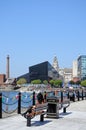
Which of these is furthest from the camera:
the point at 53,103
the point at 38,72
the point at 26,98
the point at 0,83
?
the point at 38,72

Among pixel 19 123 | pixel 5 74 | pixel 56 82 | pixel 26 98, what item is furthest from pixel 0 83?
pixel 19 123

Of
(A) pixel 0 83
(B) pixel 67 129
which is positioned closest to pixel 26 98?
(B) pixel 67 129

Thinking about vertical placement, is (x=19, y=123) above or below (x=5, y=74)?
below

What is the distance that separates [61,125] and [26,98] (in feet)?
36.9

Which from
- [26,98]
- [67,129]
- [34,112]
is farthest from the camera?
[26,98]

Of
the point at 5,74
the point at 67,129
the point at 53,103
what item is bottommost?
the point at 67,129

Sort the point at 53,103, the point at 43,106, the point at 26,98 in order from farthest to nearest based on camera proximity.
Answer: the point at 26,98 < the point at 53,103 < the point at 43,106

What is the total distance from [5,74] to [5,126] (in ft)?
555

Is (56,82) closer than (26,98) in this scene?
No

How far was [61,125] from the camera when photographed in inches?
555

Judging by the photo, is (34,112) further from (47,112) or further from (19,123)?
(47,112)

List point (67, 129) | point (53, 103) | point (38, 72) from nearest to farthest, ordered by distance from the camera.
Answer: point (67, 129) < point (53, 103) < point (38, 72)

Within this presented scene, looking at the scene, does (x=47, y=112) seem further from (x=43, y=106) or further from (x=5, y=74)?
(x=5, y=74)

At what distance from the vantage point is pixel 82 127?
13.6 meters
